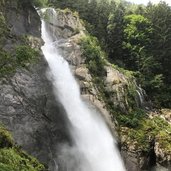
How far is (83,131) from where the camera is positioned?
28141 millimetres

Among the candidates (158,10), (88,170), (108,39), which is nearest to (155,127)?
(88,170)

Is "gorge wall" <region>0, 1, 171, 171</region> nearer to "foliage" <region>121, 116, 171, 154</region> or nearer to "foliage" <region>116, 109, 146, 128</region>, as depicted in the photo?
"foliage" <region>121, 116, 171, 154</region>

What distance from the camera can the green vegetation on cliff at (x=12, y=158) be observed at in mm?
15475

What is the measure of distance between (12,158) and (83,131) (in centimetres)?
1245

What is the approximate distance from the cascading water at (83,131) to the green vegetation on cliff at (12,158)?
624cm

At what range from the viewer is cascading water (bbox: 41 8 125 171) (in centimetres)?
2608

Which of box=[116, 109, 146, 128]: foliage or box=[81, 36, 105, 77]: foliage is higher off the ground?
box=[81, 36, 105, 77]: foliage

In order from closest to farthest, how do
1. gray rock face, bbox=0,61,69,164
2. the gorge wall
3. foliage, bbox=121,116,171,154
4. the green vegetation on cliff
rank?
the green vegetation on cliff
gray rock face, bbox=0,61,69,164
the gorge wall
foliage, bbox=121,116,171,154

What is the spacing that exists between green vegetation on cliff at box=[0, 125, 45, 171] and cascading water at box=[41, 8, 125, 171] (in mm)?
6237

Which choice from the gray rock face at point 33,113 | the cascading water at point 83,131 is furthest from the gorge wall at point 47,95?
the cascading water at point 83,131

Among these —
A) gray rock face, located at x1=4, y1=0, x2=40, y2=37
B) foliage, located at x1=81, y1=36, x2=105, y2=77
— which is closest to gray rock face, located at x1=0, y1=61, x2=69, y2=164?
gray rock face, located at x1=4, y1=0, x2=40, y2=37

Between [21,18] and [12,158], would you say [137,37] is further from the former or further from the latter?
[12,158]

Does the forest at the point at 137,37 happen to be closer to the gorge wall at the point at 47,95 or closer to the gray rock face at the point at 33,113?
the gorge wall at the point at 47,95

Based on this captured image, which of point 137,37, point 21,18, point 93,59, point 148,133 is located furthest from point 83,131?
point 137,37
